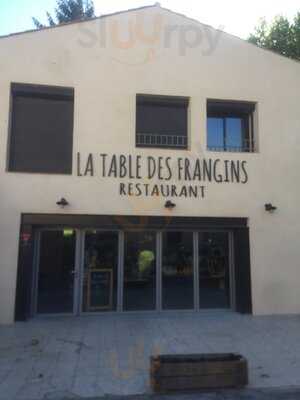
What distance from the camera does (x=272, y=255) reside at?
33.9 ft

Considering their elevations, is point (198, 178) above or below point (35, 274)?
above

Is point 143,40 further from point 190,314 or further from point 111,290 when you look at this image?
point 190,314

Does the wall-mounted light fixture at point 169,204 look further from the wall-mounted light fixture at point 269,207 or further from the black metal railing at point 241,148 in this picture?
the wall-mounted light fixture at point 269,207

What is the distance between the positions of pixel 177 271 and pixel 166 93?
5128 millimetres

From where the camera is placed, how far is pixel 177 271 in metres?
10.4

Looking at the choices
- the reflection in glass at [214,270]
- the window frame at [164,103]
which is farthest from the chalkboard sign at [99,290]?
the window frame at [164,103]

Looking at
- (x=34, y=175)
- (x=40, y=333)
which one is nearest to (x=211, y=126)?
(x=34, y=175)

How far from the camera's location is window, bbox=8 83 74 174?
32.1ft

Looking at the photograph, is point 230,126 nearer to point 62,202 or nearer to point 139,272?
point 139,272

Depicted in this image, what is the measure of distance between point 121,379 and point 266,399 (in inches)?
82.8

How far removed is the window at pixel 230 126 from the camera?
1089cm

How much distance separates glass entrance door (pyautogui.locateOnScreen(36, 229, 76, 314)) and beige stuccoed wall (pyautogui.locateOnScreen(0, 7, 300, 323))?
0.80 meters

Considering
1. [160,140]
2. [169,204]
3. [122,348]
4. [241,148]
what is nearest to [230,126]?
[241,148]

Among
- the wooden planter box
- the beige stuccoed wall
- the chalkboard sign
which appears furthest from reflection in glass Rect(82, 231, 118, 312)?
the wooden planter box
